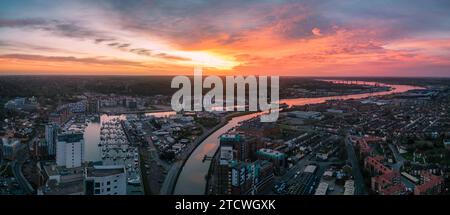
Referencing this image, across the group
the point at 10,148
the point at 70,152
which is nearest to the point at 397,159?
the point at 70,152

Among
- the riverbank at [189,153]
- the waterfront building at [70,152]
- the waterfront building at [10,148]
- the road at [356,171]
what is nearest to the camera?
the road at [356,171]

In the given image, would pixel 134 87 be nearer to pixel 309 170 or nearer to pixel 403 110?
pixel 403 110

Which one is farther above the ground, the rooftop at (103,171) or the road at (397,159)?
the rooftop at (103,171)

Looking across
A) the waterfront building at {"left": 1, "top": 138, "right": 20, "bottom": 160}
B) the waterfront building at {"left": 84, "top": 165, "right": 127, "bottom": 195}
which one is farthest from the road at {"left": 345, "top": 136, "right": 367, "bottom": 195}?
the waterfront building at {"left": 1, "top": 138, "right": 20, "bottom": 160}

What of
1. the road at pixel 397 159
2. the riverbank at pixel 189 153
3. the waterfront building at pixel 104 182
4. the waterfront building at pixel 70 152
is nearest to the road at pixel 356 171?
the road at pixel 397 159

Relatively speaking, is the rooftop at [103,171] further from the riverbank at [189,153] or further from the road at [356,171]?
the road at [356,171]

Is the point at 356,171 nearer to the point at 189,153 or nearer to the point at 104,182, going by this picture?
the point at 189,153

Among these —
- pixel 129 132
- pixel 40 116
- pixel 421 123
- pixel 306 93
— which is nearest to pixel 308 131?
pixel 421 123

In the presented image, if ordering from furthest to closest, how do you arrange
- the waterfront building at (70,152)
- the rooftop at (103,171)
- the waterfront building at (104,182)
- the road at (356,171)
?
the waterfront building at (70,152) < the road at (356,171) < the rooftop at (103,171) < the waterfront building at (104,182)
